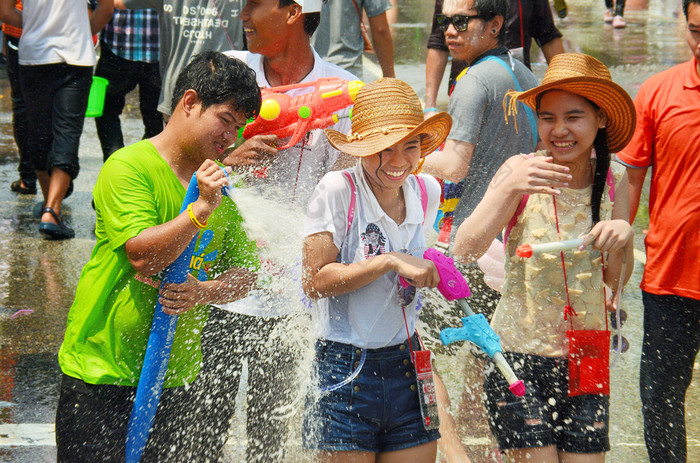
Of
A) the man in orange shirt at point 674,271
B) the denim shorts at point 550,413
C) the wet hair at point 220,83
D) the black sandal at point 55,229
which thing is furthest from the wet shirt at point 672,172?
the black sandal at point 55,229

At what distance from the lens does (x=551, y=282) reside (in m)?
3.27

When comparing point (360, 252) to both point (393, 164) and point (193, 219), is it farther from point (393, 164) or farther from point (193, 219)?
point (193, 219)

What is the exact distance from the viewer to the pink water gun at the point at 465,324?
2.90 meters

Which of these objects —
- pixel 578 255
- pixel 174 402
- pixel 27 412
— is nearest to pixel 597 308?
pixel 578 255

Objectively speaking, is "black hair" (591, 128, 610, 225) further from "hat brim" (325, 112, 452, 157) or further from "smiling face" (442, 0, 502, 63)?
"smiling face" (442, 0, 502, 63)

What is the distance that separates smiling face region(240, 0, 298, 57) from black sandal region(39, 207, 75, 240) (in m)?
3.03

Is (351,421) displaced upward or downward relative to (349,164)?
downward

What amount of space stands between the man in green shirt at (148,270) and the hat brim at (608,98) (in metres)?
1.07

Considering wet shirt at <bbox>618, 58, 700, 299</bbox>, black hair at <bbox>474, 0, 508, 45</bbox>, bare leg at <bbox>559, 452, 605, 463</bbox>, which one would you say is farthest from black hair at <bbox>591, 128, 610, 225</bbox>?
black hair at <bbox>474, 0, 508, 45</bbox>

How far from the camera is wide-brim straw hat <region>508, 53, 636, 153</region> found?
3.18m

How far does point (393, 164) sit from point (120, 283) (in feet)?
→ 3.38

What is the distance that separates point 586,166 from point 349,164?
3.16 feet

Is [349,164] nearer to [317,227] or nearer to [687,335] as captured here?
[317,227]

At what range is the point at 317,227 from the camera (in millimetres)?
2979
